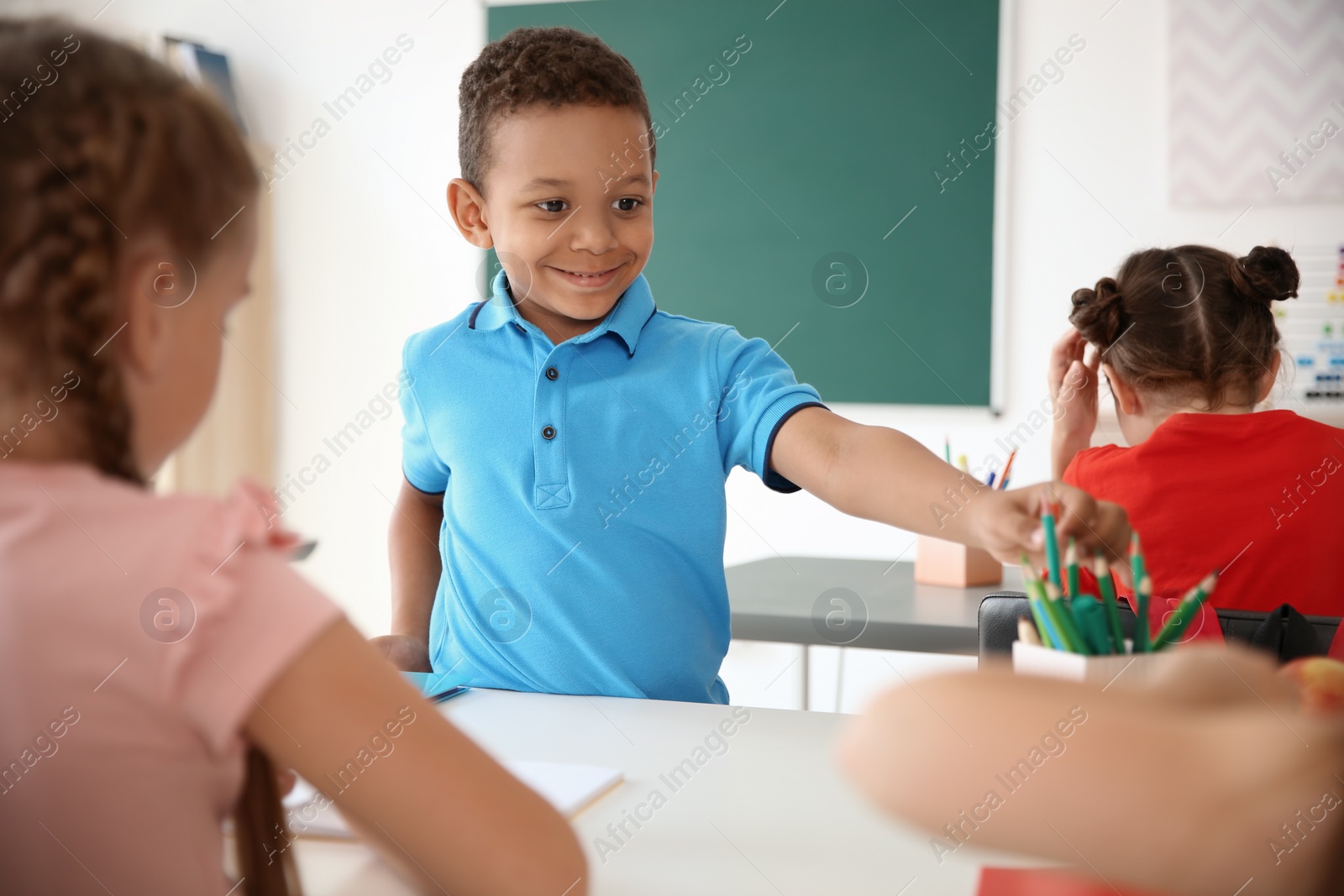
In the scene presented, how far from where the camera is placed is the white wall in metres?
3.10

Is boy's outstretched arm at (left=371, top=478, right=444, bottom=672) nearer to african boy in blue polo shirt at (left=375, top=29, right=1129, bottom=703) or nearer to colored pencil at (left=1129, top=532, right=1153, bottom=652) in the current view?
african boy in blue polo shirt at (left=375, top=29, right=1129, bottom=703)

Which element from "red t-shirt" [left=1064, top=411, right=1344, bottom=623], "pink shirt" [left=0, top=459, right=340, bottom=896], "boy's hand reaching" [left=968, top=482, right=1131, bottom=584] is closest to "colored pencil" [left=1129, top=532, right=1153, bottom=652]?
"boy's hand reaching" [left=968, top=482, right=1131, bottom=584]

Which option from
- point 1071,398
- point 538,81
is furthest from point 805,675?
point 538,81

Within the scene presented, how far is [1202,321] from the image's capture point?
6.01 feet

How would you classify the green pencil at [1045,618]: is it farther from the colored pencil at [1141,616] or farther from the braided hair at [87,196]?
the braided hair at [87,196]


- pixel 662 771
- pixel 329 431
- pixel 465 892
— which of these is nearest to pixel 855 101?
pixel 329 431

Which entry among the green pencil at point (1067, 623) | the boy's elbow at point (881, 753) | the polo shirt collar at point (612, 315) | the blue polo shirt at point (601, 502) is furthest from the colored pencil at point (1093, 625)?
the polo shirt collar at point (612, 315)

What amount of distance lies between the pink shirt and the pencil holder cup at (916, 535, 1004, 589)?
1.95 m

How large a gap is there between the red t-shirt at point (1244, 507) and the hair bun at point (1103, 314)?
292 mm

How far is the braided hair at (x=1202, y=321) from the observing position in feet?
5.98

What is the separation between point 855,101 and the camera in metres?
3.38

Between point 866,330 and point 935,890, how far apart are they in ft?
9.43

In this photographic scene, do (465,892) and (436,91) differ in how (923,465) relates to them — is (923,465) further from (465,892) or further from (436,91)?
(436,91)

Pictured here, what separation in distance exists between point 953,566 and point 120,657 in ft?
6.67
